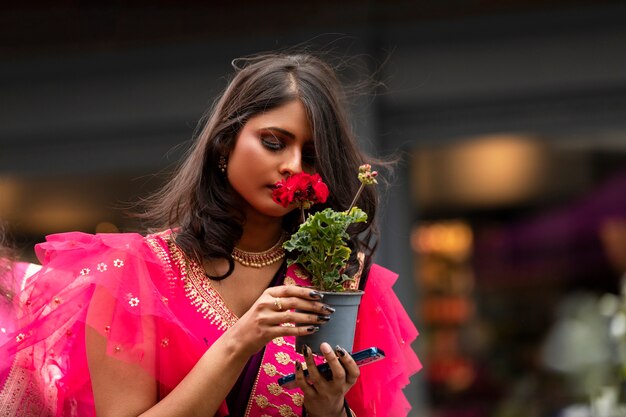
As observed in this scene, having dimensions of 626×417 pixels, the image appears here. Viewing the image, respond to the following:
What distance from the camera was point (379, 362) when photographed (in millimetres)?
2578

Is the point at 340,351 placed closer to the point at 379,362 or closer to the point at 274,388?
the point at 274,388

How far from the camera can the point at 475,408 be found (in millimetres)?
6094

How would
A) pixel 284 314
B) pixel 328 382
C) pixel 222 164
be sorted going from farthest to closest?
pixel 222 164, pixel 328 382, pixel 284 314

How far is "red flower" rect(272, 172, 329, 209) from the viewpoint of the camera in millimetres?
2270

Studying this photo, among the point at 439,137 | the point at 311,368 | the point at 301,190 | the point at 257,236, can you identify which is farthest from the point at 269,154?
the point at 439,137

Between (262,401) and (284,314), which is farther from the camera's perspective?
(262,401)

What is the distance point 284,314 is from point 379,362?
499 mm

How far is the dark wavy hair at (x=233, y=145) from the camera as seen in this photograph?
244 cm

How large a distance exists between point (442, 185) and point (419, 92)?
0.49 m

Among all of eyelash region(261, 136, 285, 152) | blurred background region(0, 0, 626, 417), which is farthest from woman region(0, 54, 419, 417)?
blurred background region(0, 0, 626, 417)

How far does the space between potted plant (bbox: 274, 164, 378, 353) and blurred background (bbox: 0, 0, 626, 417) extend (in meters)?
3.25

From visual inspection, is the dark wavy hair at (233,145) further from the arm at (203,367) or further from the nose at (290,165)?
the arm at (203,367)

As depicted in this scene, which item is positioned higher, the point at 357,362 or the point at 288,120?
the point at 288,120

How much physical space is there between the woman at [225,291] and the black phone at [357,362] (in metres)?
0.02
